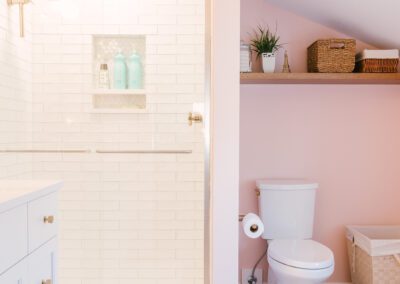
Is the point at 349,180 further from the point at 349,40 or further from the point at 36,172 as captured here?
the point at 36,172

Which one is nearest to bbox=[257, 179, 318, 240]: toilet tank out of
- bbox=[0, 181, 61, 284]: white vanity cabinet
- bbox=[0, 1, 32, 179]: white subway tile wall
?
bbox=[0, 181, 61, 284]: white vanity cabinet

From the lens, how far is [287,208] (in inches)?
100

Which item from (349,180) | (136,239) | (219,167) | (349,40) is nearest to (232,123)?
(219,167)

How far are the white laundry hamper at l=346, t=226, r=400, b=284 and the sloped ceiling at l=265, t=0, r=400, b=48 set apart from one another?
1322 millimetres

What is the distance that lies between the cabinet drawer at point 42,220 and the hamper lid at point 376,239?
5.97 ft

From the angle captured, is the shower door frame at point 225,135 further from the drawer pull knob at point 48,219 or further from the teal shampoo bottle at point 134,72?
the teal shampoo bottle at point 134,72

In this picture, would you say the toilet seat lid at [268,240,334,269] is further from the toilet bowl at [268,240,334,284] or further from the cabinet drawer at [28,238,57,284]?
the cabinet drawer at [28,238,57,284]

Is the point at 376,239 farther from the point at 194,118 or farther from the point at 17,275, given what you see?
the point at 17,275

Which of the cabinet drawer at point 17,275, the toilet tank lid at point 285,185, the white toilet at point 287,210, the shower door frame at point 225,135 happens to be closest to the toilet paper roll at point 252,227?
the shower door frame at point 225,135

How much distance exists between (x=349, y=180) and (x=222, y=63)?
179cm

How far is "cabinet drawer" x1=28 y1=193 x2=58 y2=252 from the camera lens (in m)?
1.41

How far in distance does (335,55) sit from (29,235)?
2.08m

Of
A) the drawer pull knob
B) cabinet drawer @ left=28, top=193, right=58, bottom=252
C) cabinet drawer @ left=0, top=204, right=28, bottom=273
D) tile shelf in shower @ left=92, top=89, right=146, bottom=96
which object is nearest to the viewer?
cabinet drawer @ left=0, top=204, right=28, bottom=273

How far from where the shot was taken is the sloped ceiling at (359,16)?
91.8 inches
